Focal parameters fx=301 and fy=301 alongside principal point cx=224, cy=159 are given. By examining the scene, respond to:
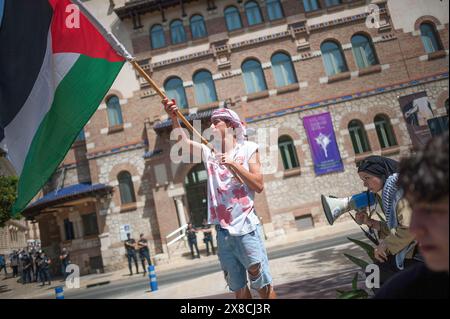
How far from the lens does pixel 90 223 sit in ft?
58.5

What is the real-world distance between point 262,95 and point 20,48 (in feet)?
46.3

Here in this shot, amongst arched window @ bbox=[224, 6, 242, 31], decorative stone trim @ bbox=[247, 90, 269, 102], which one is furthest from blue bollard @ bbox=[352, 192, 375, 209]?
arched window @ bbox=[224, 6, 242, 31]

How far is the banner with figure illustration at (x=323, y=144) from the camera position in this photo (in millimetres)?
16031

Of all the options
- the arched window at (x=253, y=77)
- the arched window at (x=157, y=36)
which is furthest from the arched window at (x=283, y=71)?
the arched window at (x=157, y=36)

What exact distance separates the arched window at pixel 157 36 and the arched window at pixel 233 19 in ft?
13.0

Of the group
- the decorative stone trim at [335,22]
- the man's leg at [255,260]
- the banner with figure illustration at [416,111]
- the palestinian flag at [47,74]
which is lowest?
the man's leg at [255,260]

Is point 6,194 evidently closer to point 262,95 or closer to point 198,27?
point 262,95

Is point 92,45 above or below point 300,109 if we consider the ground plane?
below

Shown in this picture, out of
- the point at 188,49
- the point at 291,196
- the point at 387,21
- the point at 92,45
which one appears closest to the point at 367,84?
the point at 387,21

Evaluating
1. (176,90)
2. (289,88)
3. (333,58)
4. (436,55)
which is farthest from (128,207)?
(436,55)

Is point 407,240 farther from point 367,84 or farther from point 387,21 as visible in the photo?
point 387,21

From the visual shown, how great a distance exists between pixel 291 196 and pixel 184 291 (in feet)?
32.5

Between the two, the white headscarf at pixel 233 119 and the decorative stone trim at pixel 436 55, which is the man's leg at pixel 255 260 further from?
the decorative stone trim at pixel 436 55

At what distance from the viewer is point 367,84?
16.6 m
